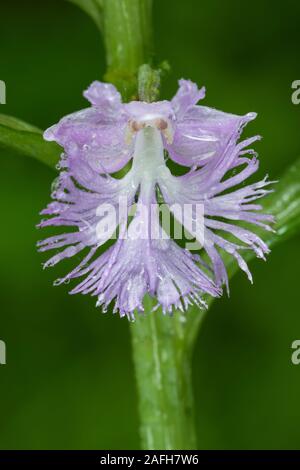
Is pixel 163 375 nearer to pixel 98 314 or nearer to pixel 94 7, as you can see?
pixel 94 7

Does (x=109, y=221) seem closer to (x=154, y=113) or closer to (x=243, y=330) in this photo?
(x=154, y=113)

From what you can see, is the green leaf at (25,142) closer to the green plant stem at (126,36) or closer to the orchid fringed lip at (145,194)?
the orchid fringed lip at (145,194)

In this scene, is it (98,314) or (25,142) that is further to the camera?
(98,314)

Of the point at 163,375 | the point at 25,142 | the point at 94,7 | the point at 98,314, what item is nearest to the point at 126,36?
the point at 94,7

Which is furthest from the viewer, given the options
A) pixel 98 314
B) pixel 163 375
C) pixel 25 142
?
pixel 98 314

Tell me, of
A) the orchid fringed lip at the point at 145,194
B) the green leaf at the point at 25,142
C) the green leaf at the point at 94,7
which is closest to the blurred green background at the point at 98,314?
the green leaf at the point at 94,7

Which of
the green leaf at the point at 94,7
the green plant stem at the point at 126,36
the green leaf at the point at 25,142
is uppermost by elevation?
the green leaf at the point at 94,7
